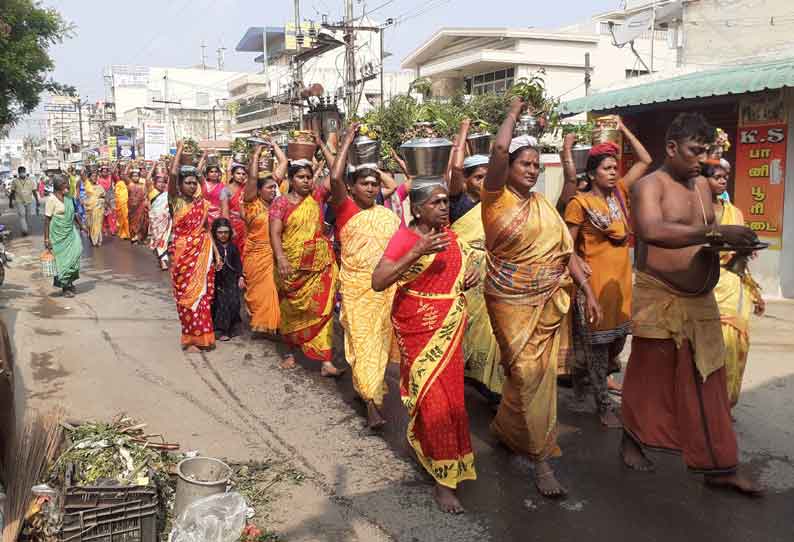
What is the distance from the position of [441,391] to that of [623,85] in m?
9.54

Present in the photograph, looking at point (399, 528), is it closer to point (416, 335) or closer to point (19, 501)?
point (416, 335)

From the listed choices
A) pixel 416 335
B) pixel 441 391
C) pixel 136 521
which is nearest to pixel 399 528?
pixel 441 391

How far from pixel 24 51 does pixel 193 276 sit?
13947 mm

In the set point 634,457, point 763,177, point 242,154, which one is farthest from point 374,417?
point 242,154

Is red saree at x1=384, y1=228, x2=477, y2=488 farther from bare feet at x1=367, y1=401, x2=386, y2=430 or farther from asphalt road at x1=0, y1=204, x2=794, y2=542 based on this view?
bare feet at x1=367, y1=401, x2=386, y2=430

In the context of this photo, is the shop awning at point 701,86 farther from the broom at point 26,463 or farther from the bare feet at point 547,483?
the broom at point 26,463

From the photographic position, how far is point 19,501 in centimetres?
336

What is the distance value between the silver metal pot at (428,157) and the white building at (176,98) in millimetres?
59659

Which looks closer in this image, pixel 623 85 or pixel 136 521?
pixel 136 521

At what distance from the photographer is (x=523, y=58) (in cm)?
2862

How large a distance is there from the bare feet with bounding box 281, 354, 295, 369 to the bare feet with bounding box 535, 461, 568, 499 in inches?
124

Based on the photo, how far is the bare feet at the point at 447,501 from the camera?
12.3ft

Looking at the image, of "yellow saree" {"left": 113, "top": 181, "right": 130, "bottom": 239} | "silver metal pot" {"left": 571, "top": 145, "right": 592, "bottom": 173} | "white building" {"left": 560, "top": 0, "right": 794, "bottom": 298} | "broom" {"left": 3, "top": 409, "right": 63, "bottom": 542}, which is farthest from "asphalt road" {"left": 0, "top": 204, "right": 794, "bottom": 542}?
"yellow saree" {"left": 113, "top": 181, "right": 130, "bottom": 239}

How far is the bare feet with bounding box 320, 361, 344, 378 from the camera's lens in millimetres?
6215
